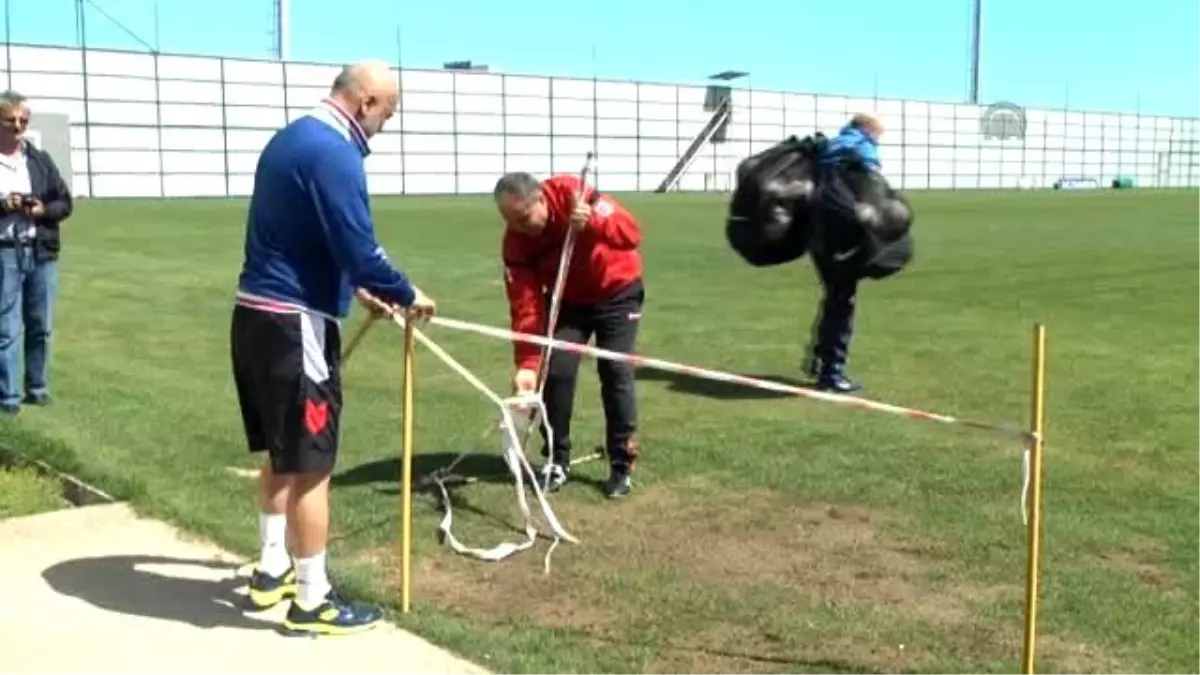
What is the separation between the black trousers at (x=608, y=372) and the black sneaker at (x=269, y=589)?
2.06 meters

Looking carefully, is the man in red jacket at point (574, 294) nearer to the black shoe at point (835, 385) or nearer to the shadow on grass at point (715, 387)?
the shadow on grass at point (715, 387)

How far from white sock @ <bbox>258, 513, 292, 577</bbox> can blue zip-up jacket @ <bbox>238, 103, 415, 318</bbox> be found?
2.78 ft

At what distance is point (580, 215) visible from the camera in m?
6.60

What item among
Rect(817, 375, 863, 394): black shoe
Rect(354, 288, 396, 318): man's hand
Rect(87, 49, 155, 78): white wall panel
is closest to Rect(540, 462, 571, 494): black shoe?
Rect(354, 288, 396, 318): man's hand

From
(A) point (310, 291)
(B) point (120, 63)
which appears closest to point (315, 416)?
(A) point (310, 291)

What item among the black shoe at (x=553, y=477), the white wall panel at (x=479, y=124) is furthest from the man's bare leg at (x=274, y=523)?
the white wall panel at (x=479, y=124)

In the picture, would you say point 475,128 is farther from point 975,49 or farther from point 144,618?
point 144,618

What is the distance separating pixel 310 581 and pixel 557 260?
248 centimetres

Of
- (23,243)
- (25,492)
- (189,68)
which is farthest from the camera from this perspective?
(189,68)

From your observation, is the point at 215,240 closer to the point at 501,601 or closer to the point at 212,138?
the point at 501,601

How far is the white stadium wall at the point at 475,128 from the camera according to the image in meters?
55.6

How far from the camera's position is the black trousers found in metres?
6.97

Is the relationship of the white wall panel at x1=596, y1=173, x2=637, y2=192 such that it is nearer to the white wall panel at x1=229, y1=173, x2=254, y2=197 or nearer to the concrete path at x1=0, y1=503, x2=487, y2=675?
the white wall panel at x1=229, y1=173, x2=254, y2=197

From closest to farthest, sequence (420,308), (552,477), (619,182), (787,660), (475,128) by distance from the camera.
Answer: (787,660) < (420,308) < (552,477) < (475,128) < (619,182)
